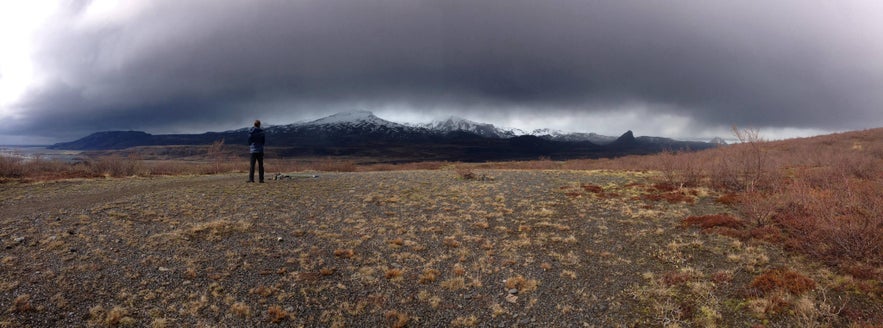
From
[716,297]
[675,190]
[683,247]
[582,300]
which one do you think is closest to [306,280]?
[582,300]

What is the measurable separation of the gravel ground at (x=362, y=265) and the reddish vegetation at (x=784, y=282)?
1.07 feet

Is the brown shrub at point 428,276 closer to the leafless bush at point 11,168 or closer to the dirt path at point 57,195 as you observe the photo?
the dirt path at point 57,195

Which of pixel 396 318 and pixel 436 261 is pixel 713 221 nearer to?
pixel 436 261

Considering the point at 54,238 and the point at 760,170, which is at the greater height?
the point at 760,170

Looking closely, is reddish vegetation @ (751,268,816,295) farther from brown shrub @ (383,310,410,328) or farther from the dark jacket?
the dark jacket

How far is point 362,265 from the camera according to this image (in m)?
8.90

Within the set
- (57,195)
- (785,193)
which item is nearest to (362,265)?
(785,193)

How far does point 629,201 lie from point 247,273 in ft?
50.5

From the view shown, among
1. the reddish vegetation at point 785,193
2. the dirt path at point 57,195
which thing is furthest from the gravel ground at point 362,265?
the reddish vegetation at point 785,193

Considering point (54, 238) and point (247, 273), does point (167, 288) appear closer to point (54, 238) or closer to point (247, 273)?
point (247, 273)

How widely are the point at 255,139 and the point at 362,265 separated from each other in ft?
40.6

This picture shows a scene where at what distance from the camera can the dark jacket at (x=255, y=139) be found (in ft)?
59.1

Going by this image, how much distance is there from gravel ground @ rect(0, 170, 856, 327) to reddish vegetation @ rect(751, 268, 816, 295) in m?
0.33

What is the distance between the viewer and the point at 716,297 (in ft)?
23.3
